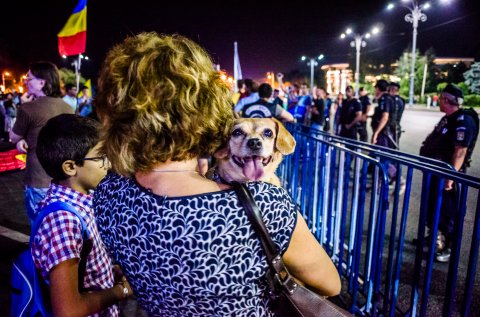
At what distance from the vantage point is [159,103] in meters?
1.12

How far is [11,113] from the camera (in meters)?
16.1

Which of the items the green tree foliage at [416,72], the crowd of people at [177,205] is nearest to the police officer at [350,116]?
the crowd of people at [177,205]

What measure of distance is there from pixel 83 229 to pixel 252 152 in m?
1.52

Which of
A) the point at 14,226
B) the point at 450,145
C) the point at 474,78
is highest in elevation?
the point at 474,78

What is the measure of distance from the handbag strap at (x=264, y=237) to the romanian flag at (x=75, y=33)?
7047mm

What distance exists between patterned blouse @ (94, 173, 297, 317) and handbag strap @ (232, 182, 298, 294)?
0.02 meters

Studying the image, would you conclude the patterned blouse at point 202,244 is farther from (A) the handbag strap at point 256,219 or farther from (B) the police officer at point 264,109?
(B) the police officer at point 264,109

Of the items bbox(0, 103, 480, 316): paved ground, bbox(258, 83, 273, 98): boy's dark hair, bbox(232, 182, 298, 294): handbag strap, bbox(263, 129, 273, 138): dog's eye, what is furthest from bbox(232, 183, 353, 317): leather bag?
bbox(258, 83, 273, 98): boy's dark hair

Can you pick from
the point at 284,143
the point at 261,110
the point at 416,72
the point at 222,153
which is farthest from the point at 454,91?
the point at 416,72

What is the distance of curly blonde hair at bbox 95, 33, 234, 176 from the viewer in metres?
1.12

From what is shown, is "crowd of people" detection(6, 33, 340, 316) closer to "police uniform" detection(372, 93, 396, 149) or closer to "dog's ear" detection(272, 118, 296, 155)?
"dog's ear" detection(272, 118, 296, 155)

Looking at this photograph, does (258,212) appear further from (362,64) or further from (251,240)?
(362,64)

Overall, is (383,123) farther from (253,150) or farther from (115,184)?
(115,184)

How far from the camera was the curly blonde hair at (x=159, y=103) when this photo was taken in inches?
44.3
